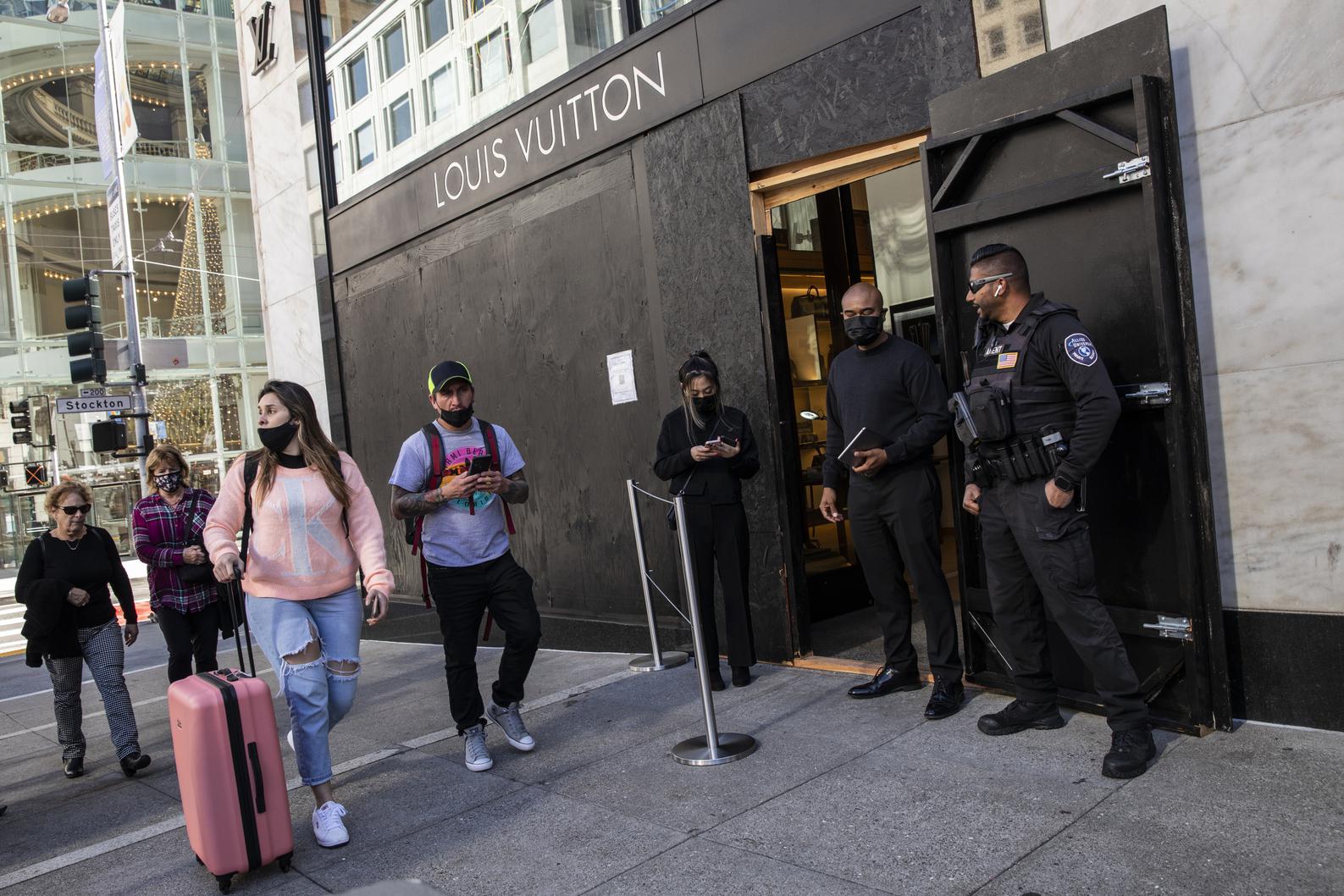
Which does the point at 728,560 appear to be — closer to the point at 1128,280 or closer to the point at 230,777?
the point at 1128,280

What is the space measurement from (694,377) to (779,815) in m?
2.61

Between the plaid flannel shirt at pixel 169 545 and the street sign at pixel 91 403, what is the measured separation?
32.4 feet

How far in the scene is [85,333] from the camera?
546 inches

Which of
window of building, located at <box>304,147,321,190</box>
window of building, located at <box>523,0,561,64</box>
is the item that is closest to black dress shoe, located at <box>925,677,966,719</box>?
window of building, located at <box>523,0,561,64</box>

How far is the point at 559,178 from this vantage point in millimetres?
7781

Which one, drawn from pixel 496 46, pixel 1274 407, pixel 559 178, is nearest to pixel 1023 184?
pixel 1274 407

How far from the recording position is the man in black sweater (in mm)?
4895

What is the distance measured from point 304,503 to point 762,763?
2279 mm

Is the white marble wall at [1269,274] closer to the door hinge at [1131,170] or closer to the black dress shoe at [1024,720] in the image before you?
the door hinge at [1131,170]

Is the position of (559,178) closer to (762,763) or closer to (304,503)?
(304,503)

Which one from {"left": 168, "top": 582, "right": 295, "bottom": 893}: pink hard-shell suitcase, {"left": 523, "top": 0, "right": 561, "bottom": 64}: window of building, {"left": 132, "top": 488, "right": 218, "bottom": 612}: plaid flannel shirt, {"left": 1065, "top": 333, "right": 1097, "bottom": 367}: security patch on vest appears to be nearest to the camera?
{"left": 168, "top": 582, "right": 295, "bottom": 893}: pink hard-shell suitcase

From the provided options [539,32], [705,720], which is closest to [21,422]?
[539,32]

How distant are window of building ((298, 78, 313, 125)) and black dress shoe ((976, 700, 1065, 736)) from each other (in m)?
9.88

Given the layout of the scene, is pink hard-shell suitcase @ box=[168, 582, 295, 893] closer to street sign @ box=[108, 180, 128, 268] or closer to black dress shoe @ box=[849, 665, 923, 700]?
black dress shoe @ box=[849, 665, 923, 700]
